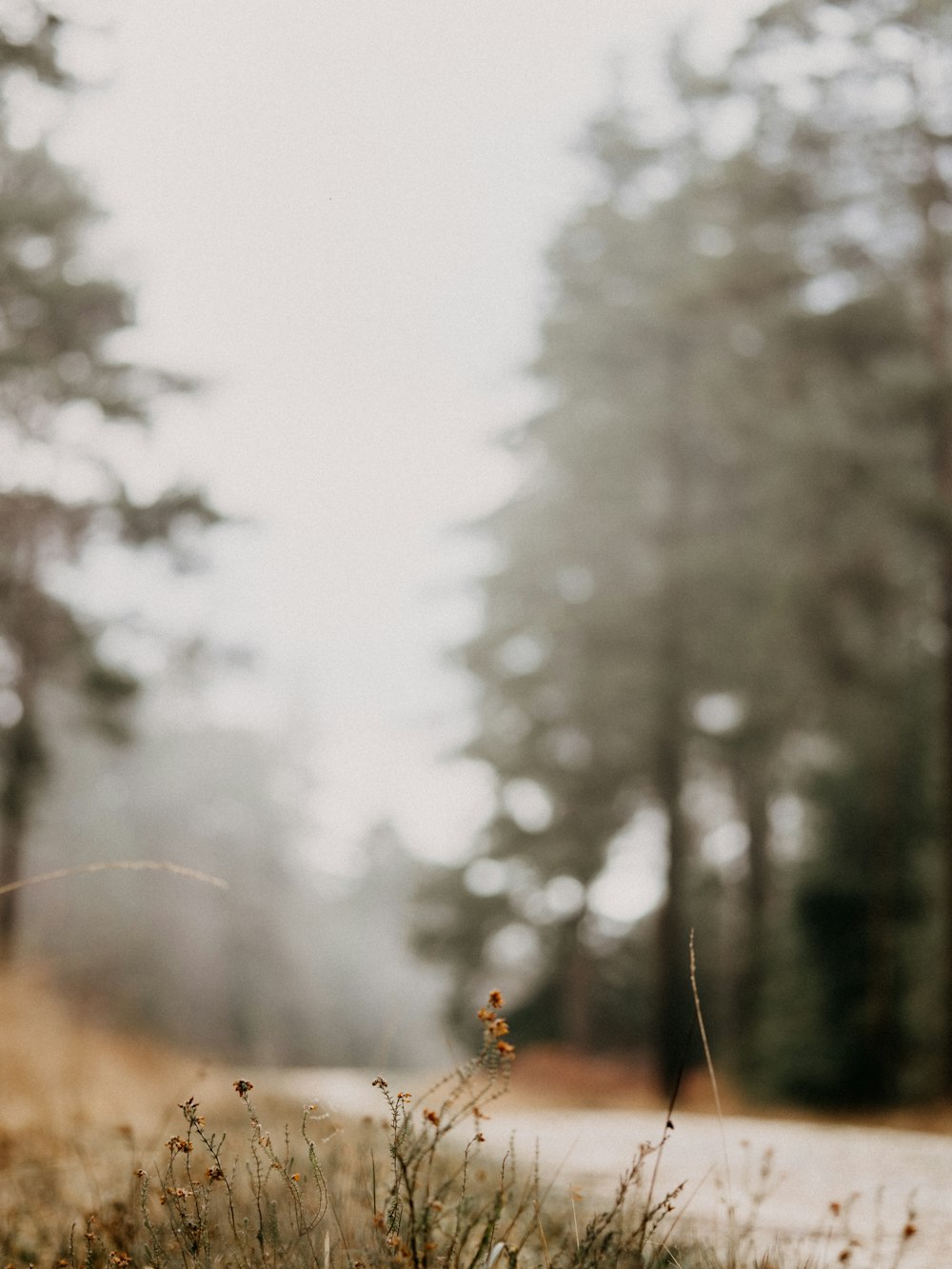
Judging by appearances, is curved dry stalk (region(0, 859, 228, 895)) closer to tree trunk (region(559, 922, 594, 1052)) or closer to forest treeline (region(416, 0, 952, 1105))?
forest treeline (region(416, 0, 952, 1105))

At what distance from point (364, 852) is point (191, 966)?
1692 centimetres

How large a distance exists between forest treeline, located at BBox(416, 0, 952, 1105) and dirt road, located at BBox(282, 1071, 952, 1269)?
527 cm

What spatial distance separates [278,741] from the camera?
137ft

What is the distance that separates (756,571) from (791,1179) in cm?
1003

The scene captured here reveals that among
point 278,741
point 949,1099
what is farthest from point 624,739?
point 278,741

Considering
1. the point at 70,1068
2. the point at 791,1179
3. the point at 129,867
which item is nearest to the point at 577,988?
the point at 70,1068

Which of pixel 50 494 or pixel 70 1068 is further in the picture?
pixel 50 494

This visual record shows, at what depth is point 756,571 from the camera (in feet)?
44.2

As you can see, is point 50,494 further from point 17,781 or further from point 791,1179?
point 791,1179

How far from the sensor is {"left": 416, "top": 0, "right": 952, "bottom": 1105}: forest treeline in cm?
A: 1136

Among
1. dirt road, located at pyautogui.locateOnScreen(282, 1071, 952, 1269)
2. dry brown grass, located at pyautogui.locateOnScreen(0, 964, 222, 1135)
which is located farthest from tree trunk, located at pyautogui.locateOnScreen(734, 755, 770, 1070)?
dry brown grass, located at pyautogui.locateOnScreen(0, 964, 222, 1135)

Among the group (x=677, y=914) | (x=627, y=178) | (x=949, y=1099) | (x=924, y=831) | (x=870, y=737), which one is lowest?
(x=949, y=1099)

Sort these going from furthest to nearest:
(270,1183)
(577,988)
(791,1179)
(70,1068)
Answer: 1. (577,988)
2. (70,1068)
3. (791,1179)
4. (270,1183)

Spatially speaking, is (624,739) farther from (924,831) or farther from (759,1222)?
(759,1222)
